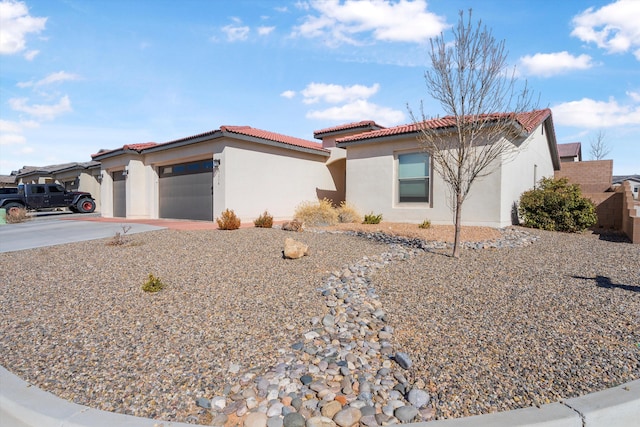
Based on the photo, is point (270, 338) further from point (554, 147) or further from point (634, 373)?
point (554, 147)

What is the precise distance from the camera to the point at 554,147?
17.6 metres

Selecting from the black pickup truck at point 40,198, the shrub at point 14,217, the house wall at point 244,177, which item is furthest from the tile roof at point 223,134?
the black pickup truck at point 40,198

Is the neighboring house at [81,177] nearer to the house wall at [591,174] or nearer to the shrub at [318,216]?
the shrub at [318,216]

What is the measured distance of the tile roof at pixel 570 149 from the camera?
2703cm

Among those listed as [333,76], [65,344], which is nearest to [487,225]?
[333,76]

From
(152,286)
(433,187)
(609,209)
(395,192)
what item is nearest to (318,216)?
(395,192)

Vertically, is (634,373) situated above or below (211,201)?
below

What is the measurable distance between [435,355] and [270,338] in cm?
157

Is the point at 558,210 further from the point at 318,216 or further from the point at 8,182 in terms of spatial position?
the point at 8,182

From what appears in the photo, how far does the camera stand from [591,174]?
18.9 metres

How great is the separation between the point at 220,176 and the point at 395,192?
649cm

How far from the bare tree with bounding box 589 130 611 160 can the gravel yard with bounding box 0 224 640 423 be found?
39.7 m

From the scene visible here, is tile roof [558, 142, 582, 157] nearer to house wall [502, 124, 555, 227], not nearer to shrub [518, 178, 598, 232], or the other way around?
house wall [502, 124, 555, 227]

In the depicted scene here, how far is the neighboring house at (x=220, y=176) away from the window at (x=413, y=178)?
14.8 ft
